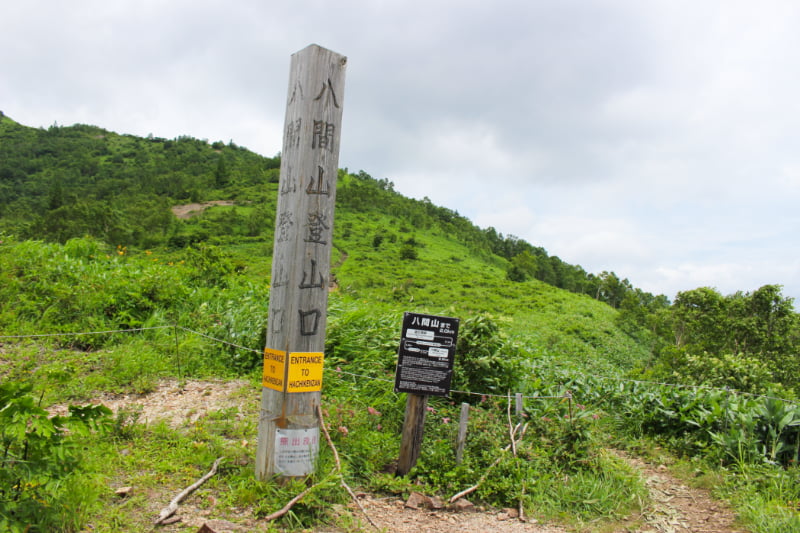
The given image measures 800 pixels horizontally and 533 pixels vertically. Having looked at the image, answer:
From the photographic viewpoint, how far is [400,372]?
4.21m

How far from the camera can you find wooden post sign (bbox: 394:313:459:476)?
413 cm

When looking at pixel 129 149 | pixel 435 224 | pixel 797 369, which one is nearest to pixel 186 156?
pixel 129 149

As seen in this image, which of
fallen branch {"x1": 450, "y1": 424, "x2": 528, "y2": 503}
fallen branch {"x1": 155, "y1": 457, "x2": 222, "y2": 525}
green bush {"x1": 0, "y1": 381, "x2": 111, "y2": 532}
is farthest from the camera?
fallen branch {"x1": 450, "y1": 424, "x2": 528, "y2": 503}

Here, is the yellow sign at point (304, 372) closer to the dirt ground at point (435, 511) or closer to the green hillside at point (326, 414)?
the green hillside at point (326, 414)

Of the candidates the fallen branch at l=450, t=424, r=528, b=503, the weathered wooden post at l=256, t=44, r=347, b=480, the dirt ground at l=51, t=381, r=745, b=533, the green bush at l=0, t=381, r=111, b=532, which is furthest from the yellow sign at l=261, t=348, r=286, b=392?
the fallen branch at l=450, t=424, r=528, b=503

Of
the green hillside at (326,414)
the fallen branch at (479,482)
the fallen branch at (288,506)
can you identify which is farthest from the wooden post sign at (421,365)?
the fallen branch at (288,506)

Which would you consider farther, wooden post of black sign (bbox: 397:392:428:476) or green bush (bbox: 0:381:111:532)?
wooden post of black sign (bbox: 397:392:428:476)

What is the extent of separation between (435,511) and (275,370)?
5.33 feet

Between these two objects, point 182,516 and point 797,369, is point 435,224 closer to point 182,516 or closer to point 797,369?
point 797,369

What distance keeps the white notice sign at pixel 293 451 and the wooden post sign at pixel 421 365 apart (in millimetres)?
975

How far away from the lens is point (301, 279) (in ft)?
11.1

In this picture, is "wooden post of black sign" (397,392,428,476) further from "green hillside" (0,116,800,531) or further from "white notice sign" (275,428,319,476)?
"white notice sign" (275,428,319,476)

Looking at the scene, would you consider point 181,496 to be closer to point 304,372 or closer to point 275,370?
point 275,370

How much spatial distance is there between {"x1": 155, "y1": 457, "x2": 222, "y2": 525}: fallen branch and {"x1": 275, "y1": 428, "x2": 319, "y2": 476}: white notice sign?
0.52 m
